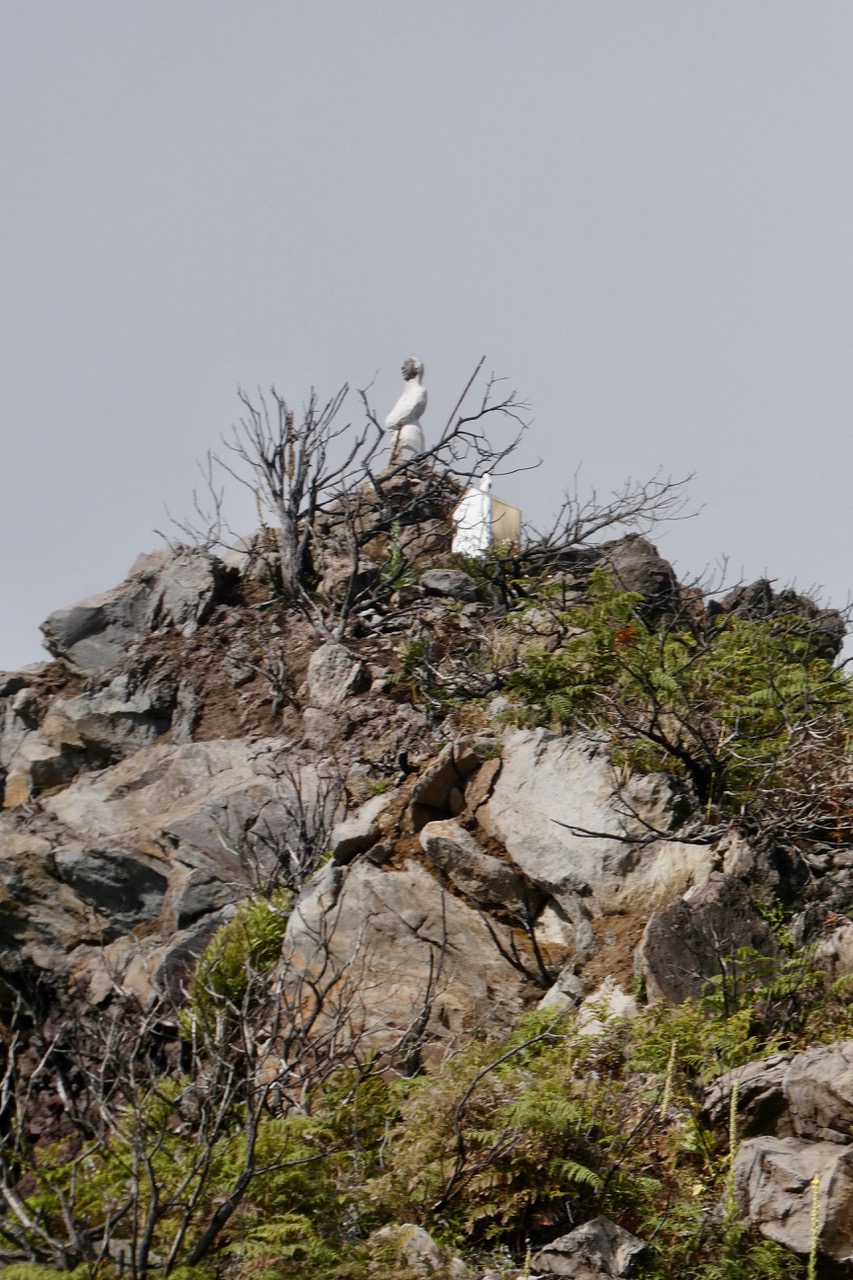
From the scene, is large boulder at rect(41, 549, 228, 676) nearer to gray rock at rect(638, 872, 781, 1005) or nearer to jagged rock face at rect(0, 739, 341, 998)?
jagged rock face at rect(0, 739, 341, 998)

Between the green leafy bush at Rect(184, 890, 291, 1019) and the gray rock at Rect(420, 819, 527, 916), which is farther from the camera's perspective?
the gray rock at Rect(420, 819, 527, 916)

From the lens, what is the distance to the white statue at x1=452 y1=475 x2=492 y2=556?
16.7m

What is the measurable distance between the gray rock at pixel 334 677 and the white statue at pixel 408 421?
670cm

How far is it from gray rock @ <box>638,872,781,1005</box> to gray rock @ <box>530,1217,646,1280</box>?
2.21 meters

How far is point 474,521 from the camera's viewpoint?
1714 cm

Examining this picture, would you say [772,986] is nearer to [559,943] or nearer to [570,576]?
[559,943]

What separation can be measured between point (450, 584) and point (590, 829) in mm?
6007

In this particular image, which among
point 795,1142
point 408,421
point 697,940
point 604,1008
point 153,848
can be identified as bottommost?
point 795,1142

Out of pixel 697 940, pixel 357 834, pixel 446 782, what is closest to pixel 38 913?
pixel 357 834

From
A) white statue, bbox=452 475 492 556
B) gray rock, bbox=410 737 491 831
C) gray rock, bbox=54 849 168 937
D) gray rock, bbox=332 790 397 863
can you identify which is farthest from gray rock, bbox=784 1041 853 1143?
white statue, bbox=452 475 492 556

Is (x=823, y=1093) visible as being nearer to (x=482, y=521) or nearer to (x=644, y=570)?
(x=644, y=570)

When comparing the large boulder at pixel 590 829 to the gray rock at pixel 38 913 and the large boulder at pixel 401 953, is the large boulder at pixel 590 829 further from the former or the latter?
the gray rock at pixel 38 913

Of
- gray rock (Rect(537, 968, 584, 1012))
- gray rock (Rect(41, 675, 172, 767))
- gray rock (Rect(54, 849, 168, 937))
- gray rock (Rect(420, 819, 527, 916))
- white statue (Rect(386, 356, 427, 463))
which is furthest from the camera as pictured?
white statue (Rect(386, 356, 427, 463))

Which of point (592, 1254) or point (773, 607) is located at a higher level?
point (773, 607)
